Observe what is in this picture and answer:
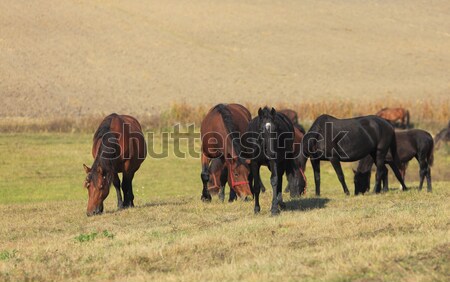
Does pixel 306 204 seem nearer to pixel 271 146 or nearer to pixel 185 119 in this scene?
pixel 271 146

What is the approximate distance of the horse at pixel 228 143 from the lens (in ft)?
52.6

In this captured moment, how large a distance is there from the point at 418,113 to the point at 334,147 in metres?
26.2

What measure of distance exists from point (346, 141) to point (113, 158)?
17.2 feet

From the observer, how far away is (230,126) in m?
16.5

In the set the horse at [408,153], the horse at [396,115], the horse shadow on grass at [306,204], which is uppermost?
the horse at [396,115]

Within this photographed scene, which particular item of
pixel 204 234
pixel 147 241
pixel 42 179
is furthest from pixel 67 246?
Answer: pixel 42 179

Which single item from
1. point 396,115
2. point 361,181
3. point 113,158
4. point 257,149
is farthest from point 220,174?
point 396,115

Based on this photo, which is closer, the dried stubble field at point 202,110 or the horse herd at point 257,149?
the dried stubble field at point 202,110

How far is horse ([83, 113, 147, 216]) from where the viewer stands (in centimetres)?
1625

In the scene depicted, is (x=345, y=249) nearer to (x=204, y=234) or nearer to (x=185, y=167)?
(x=204, y=234)

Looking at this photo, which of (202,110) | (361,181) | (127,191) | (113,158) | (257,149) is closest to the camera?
(257,149)

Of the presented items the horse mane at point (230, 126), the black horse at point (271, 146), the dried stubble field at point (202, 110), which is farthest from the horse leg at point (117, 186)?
the black horse at point (271, 146)

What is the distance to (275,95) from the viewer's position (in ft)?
204

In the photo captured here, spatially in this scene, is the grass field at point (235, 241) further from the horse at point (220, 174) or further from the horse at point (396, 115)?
the horse at point (396, 115)
